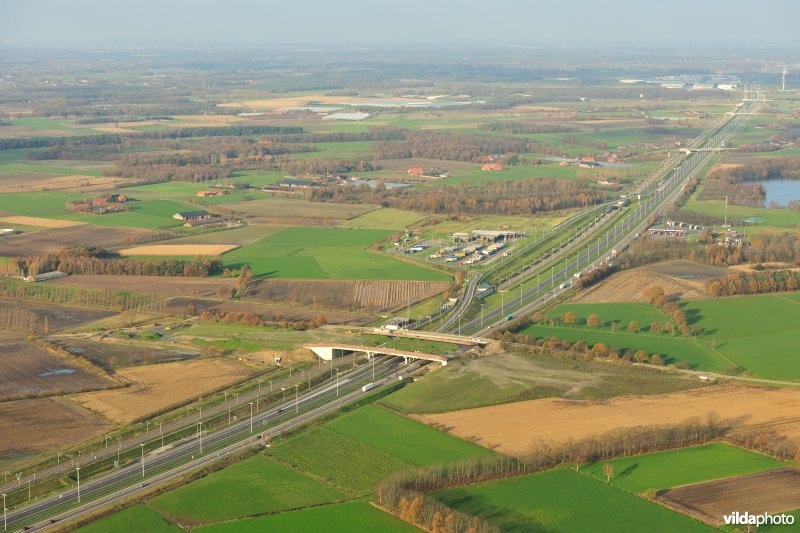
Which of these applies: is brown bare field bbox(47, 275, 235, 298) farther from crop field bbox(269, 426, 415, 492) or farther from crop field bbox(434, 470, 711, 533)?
crop field bbox(434, 470, 711, 533)

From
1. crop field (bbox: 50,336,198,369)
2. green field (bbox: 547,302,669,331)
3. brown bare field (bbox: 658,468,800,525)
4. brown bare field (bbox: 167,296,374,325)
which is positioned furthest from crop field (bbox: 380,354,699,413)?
crop field (bbox: 50,336,198,369)

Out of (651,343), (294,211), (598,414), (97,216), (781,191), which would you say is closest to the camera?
(598,414)

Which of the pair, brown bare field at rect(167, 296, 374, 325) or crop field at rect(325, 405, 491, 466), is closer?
crop field at rect(325, 405, 491, 466)

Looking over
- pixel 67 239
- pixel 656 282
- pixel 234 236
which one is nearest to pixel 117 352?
pixel 67 239

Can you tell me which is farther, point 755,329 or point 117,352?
point 755,329

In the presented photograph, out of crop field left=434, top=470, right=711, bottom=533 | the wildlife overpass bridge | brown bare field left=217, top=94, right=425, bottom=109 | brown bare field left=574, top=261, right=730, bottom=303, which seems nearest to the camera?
crop field left=434, top=470, right=711, bottom=533

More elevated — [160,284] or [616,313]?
[616,313]

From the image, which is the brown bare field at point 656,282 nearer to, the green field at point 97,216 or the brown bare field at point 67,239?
the brown bare field at point 67,239

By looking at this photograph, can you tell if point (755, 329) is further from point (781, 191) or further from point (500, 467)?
point (781, 191)
